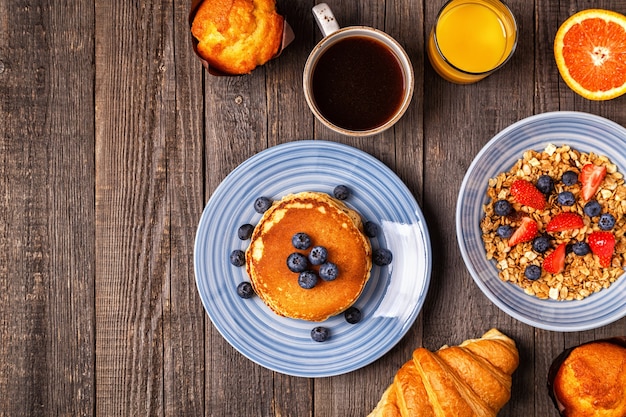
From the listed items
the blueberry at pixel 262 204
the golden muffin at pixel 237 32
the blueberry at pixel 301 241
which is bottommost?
the blueberry at pixel 301 241

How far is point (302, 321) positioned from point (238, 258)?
267mm

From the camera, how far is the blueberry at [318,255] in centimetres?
155

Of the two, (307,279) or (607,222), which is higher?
(607,222)

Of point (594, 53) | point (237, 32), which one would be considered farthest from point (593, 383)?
point (237, 32)

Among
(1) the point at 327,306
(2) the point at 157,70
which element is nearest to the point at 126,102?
(2) the point at 157,70

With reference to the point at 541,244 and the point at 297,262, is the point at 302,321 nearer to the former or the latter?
the point at 297,262

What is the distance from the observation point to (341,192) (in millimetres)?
1701

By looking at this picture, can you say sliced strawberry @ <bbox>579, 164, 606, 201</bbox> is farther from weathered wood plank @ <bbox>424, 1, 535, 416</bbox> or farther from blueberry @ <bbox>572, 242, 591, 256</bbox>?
weathered wood plank @ <bbox>424, 1, 535, 416</bbox>

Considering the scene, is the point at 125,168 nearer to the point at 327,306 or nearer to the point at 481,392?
the point at 327,306

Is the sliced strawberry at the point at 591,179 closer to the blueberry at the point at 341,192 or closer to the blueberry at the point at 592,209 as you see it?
the blueberry at the point at 592,209

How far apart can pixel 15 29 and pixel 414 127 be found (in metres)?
1.26

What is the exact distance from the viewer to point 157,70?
1.80 metres

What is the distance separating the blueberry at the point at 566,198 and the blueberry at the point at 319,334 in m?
0.77

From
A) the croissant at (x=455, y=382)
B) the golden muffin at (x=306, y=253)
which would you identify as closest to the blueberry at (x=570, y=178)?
the croissant at (x=455, y=382)
